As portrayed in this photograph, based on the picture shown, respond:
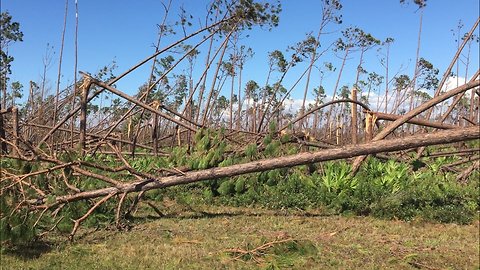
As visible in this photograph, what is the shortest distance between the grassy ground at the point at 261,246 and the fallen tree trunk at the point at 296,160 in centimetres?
41

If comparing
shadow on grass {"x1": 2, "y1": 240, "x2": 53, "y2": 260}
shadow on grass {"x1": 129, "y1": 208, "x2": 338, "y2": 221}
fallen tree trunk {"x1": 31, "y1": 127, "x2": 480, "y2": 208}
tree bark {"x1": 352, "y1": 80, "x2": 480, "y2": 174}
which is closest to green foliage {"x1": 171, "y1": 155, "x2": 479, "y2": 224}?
shadow on grass {"x1": 129, "y1": 208, "x2": 338, "y2": 221}

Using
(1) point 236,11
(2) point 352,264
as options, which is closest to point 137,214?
(2) point 352,264

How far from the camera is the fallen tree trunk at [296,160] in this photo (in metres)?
3.41

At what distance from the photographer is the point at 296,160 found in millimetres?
4164

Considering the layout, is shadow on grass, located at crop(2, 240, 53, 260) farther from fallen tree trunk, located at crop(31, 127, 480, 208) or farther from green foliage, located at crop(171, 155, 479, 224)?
green foliage, located at crop(171, 155, 479, 224)

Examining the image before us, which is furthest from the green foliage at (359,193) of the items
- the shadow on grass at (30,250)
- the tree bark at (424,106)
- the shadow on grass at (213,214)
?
the shadow on grass at (30,250)

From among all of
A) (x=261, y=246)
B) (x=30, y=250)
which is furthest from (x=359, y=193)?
(x=30, y=250)

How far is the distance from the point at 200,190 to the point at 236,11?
408cm

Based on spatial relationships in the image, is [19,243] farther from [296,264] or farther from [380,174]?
[380,174]

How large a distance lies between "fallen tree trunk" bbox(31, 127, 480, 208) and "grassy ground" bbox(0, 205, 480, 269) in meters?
0.41

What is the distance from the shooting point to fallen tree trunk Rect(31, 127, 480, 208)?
341cm

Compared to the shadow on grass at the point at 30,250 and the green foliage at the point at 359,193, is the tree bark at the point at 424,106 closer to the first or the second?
the green foliage at the point at 359,193

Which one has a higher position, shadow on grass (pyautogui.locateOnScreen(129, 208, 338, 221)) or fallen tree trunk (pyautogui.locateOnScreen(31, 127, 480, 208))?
fallen tree trunk (pyautogui.locateOnScreen(31, 127, 480, 208))

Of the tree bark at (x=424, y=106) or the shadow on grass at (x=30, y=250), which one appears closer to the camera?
the shadow on grass at (x=30, y=250)
